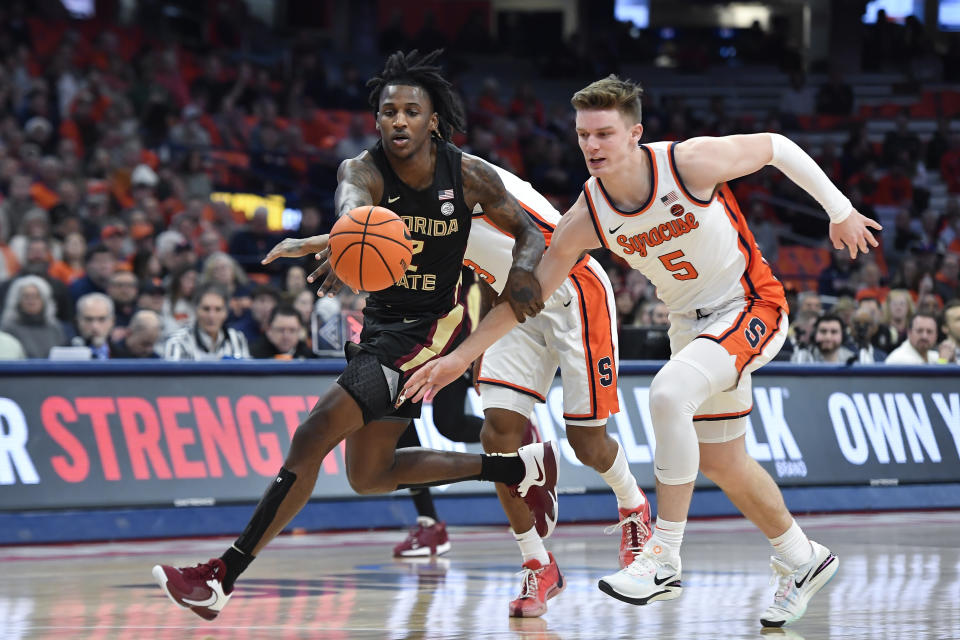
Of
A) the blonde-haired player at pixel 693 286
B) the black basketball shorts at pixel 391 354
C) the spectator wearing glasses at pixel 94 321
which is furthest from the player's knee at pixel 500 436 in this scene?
the spectator wearing glasses at pixel 94 321

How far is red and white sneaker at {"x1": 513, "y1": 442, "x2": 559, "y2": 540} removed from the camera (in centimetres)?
656

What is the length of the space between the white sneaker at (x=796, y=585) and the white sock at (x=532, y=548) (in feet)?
3.78

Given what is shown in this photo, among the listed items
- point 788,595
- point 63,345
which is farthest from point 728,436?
point 63,345

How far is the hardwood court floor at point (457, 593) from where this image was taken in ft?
18.9

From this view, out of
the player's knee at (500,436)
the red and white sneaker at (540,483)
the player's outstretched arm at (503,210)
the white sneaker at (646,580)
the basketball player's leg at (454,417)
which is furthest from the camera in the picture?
the basketball player's leg at (454,417)

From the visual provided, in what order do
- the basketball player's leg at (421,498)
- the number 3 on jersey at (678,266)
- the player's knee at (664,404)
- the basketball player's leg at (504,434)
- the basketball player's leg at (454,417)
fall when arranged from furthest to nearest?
Result: the basketball player's leg at (454,417)
the basketball player's leg at (421,498)
the basketball player's leg at (504,434)
the number 3 on jersey at (678,266)
the player's knee at (664,404)

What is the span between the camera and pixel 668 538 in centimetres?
546

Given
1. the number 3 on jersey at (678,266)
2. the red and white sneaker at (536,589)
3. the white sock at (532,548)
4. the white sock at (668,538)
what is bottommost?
the red and white sneaker at (536,589)

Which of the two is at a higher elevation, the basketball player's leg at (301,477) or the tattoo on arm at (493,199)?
the tattoo on arm at (493,199)

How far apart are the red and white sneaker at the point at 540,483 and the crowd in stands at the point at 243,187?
4.30 m

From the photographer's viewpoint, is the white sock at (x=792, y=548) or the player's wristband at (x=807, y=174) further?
the white sock at (x=792, y=548)

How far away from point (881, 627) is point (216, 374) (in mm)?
5497

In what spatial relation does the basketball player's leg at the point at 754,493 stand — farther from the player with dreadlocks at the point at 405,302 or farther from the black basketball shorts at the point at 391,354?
the black basketball shorts at the point at 391,354

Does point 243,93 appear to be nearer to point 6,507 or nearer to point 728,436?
point 6,507
